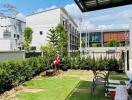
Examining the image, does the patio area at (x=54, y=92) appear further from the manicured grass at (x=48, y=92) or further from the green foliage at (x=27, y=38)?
the green foliage at (x=27, y=38)

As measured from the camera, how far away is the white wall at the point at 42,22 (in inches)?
2141

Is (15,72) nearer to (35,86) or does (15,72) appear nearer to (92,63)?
(35,86)

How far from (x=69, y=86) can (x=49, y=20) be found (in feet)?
141

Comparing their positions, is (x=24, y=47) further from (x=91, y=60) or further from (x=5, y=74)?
(x=5, y=74)

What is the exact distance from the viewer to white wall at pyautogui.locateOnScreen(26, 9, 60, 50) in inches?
2141

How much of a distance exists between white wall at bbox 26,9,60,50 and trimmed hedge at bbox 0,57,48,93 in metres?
37.4

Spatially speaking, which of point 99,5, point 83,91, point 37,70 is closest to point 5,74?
point 83,91

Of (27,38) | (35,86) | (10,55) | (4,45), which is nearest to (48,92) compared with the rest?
(35,86)

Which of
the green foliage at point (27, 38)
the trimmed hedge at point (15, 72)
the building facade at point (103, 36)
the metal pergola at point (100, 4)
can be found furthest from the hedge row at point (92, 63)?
the building facade at point (103, 36)

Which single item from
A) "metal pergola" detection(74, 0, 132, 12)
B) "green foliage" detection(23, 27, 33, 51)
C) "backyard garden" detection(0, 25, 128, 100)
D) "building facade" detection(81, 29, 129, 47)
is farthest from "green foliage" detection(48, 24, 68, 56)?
"building facade" detection(81, 29, 129, 47)

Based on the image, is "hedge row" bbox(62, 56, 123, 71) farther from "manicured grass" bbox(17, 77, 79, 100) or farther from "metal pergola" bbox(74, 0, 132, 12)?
"metal pergola" bbox(74, 0, 132, 12)

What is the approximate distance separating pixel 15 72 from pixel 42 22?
43.4m

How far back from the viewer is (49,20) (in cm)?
5519

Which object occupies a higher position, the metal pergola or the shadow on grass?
the metal pergola
